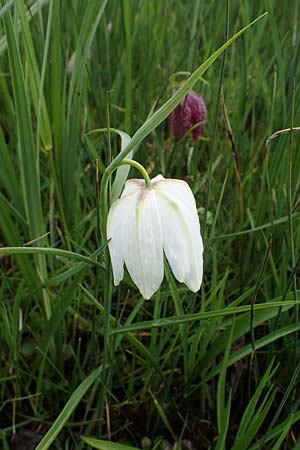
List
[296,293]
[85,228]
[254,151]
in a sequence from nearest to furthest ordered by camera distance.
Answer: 1. [296,293]
2. [85,228]
3. [254,151]

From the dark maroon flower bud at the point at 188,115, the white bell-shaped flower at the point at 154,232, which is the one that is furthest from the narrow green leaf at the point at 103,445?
the dark maroon flower bud at the point at 188,115

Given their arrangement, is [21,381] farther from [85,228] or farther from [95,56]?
[95,56]

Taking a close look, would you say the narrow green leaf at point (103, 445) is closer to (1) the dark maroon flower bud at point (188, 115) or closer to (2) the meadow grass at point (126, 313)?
(2) the meadow grass at point (126, 313)

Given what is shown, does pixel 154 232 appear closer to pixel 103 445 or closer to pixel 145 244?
pixel 145 244

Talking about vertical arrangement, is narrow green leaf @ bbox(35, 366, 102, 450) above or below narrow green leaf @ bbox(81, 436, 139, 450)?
above

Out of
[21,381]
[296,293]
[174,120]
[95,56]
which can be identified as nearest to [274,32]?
[174,120]

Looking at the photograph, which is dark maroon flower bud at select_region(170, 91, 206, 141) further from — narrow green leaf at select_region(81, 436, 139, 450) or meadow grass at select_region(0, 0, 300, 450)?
narrow green leaf at select_region(81, 436, 139, 450)

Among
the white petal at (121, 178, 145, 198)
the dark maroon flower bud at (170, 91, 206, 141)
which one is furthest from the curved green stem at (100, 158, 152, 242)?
the dark maroon flower bud at (170, 91, 206, 141)
